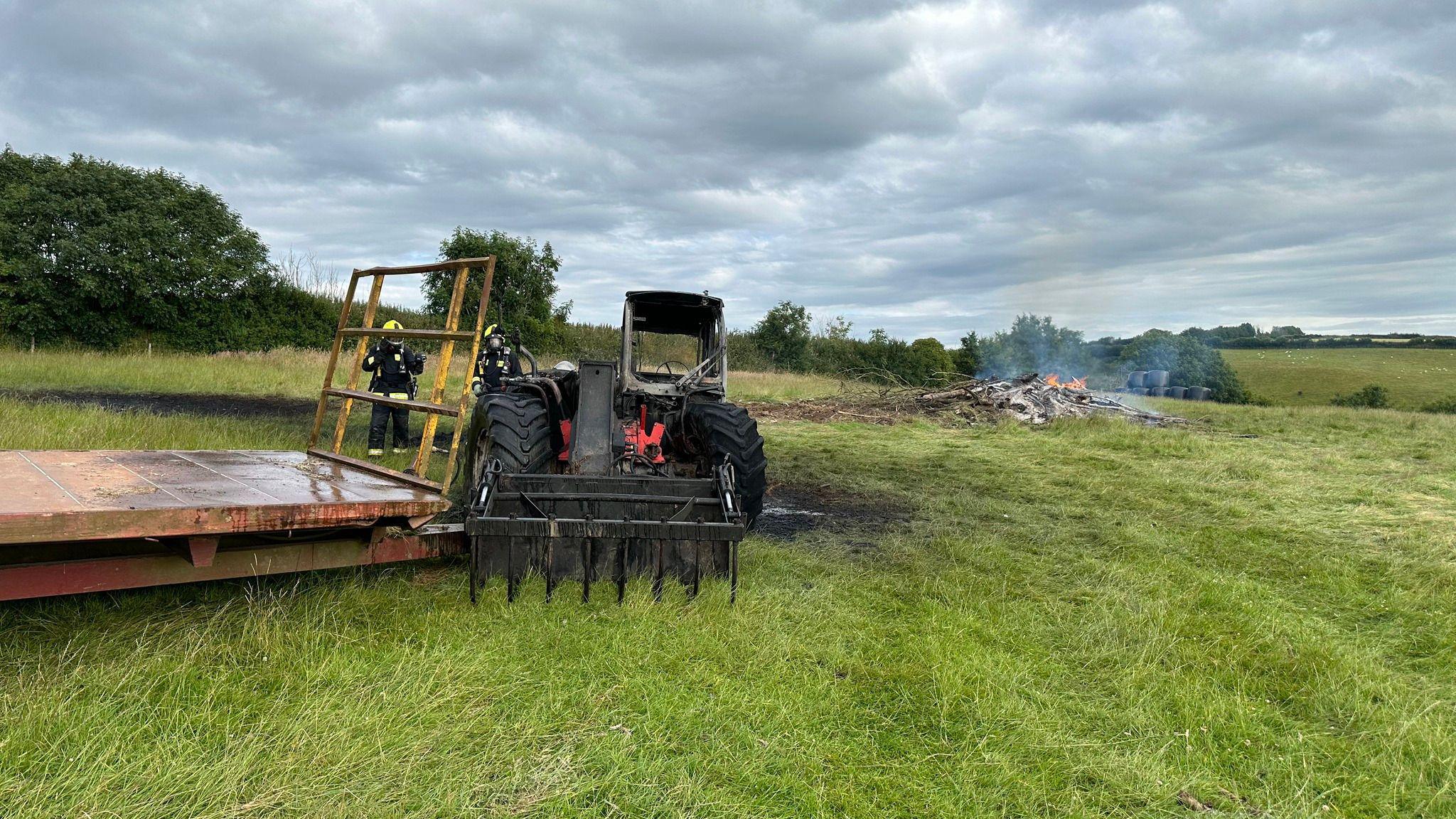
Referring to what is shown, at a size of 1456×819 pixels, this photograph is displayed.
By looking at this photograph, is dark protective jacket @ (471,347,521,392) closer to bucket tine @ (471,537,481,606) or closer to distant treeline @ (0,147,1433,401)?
bucket tine @ (471,537,481,606)

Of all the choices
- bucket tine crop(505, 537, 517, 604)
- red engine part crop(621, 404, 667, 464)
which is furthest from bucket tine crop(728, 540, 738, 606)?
red engine part crop(621, 404, 667, 464)

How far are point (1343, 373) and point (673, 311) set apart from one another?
174 feet

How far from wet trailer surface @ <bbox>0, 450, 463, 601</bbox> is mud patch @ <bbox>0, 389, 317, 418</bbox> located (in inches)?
327

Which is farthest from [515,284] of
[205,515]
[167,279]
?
[205,515]

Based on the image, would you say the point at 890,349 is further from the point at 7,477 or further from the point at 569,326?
the point at 7,477

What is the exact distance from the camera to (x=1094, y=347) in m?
34.0

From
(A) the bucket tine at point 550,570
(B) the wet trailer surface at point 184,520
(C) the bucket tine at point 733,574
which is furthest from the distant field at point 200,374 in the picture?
(C) the bucket tine at point 733,574

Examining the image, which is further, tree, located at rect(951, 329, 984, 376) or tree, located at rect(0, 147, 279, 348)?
tree, located at rect(951, 329, 984, 376)

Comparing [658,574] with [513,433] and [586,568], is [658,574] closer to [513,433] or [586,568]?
[586,568]

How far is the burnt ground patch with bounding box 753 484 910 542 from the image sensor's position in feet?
21.5

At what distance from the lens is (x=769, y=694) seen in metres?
3.20

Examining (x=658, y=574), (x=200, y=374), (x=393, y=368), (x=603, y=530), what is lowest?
(x=658, y=574)

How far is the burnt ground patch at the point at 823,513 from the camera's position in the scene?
6543mm

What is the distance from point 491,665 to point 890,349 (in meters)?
37.4
